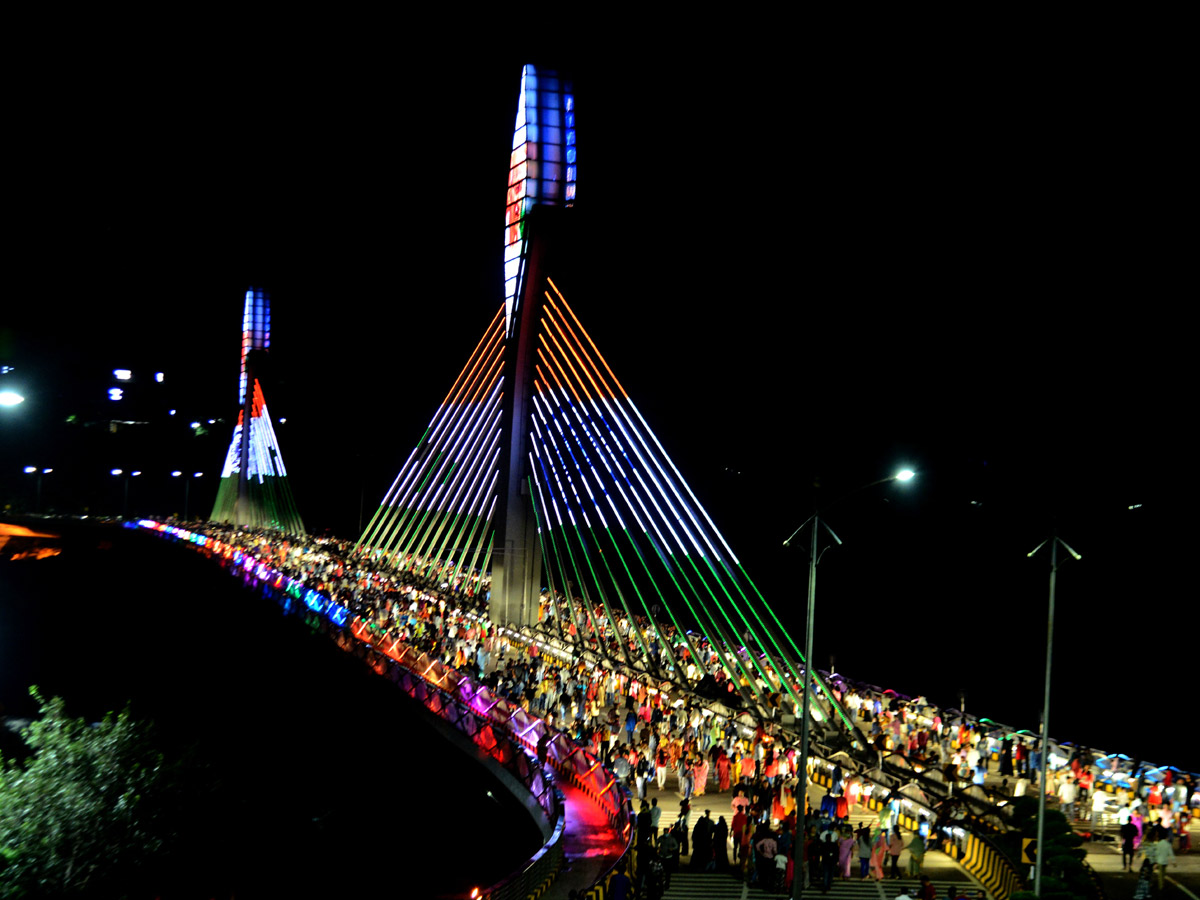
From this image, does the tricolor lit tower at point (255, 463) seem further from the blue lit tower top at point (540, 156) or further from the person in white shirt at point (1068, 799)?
the person in white shirt at point (1068, 799)

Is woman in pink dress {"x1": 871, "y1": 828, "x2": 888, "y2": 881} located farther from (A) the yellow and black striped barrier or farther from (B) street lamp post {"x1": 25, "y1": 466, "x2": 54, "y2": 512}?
(B) street lamp post {"x1": 25, "y1": 466, "x2": 54, "y2": 512}

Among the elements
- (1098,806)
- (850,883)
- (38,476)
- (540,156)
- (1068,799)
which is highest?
(540,156)

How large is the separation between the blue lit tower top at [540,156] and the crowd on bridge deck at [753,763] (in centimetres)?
1533

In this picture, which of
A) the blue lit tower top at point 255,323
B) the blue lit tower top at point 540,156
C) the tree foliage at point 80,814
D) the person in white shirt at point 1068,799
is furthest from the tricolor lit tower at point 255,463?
the person in white shirt at point 1068,799

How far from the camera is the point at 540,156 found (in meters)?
43.0

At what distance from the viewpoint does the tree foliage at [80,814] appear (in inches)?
730

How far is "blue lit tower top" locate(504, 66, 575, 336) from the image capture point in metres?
42.4

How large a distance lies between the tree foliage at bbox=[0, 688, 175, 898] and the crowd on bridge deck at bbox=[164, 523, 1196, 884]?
7492 mm

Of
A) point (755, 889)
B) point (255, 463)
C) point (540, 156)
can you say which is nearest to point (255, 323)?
point (255, 463)

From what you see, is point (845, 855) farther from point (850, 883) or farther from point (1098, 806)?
point (1098, 806)

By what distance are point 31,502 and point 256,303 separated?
31421mm

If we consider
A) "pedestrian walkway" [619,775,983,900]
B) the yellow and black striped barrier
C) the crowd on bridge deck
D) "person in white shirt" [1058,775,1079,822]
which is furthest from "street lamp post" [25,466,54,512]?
the yellow and black striped barrier

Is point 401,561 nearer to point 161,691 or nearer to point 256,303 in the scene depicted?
point 161,691

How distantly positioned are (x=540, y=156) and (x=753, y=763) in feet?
92.8
